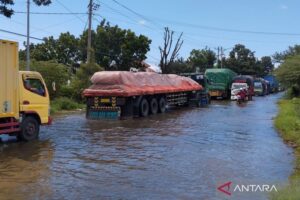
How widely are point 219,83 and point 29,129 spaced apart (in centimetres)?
3274

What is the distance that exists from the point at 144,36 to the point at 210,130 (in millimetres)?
46159

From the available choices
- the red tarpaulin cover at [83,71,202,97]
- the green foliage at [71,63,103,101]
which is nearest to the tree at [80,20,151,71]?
the green foliage at [71,63,103,101]

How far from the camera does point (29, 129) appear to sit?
1593 cm

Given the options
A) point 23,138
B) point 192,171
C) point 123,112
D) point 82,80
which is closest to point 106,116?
point 123,112

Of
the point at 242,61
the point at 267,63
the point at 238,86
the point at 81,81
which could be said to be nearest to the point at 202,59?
the point at 242,61

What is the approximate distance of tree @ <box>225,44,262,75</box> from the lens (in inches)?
4048

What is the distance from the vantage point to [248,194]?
8.88 metres

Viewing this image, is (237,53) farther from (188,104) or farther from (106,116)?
(106,116)

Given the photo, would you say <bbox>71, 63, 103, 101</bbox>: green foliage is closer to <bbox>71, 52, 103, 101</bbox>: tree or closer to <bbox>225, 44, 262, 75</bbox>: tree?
<bbox>71, 52, 103, 101</bbox>: tree

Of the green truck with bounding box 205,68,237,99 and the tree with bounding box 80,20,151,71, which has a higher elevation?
the tree with bounding box 80,20,151,71

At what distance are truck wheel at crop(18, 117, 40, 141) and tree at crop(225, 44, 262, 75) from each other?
8874cm

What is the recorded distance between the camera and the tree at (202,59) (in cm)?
9362

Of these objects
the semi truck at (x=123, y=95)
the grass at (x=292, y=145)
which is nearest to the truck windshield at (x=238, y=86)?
the semi truck at (x=123, y=95)

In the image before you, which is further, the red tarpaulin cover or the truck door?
the red tarpaulin cover
